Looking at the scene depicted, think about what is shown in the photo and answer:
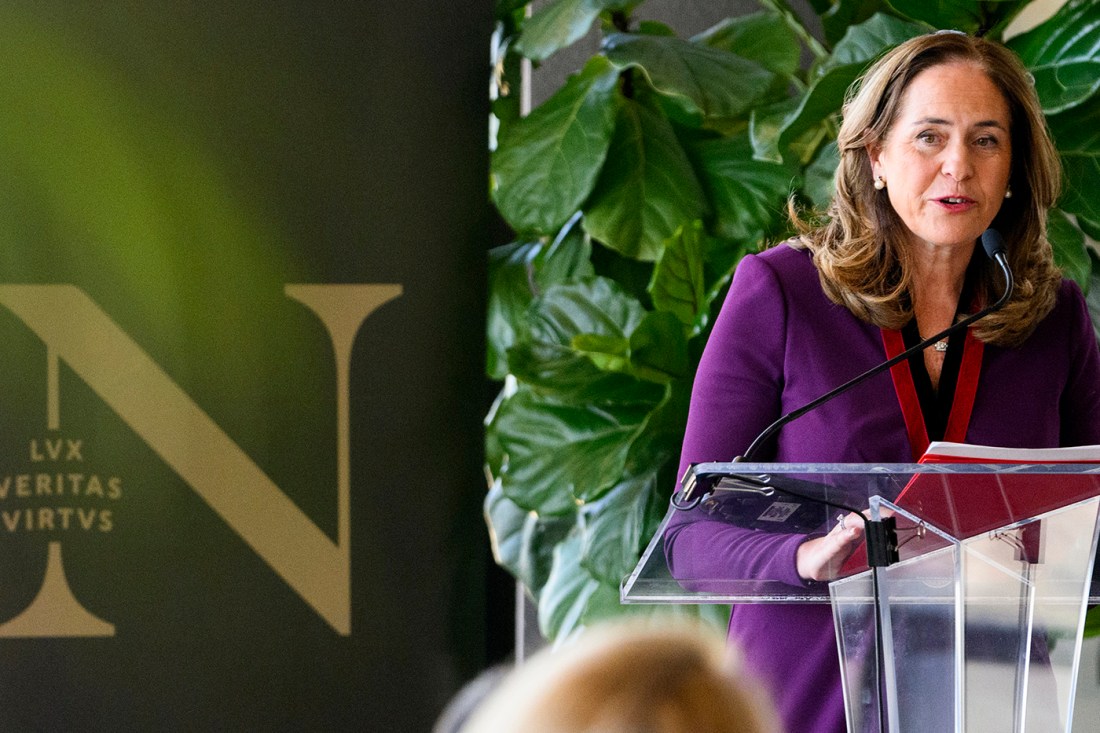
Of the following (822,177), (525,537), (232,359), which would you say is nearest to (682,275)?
(822,177)

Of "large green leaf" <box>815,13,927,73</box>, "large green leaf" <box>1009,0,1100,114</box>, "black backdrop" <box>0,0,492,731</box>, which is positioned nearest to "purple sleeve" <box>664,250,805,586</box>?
"large green leaf" <box>815,13,927,73</box>

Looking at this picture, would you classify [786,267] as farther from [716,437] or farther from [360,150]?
[360,150]

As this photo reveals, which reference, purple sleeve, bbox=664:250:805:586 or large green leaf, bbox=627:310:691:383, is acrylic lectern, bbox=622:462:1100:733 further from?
large green leaf, bbox=627:310:691:383

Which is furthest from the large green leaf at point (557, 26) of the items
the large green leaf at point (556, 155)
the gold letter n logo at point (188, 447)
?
the gold letter n logo at point (188, 447)

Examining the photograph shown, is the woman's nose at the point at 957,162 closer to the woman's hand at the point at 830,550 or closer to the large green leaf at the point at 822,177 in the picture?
the woman's hand at the point at 830,550

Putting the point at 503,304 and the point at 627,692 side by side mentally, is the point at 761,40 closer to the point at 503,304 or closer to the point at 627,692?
the point at 503,304

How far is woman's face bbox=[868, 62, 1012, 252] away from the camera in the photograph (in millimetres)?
1606

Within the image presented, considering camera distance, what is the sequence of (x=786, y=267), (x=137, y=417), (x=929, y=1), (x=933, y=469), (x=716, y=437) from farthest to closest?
(x=137, y=417), (x=929, y=1), (x=786, y=267), (x=716, y=437), (x=933, y=469)

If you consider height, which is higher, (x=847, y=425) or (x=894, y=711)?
(x=847, y=425)

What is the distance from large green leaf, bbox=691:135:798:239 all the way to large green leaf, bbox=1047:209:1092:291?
0.52 meters

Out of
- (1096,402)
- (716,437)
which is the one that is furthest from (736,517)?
(1096,402)

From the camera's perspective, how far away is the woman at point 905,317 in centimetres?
159

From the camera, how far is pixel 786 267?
1.70 metres

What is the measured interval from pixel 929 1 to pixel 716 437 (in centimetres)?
125
